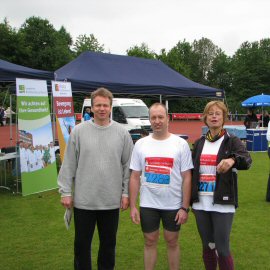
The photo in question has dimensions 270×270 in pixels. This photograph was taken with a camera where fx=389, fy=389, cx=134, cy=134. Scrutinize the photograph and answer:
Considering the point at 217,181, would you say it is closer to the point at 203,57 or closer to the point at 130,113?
the point at 130,113

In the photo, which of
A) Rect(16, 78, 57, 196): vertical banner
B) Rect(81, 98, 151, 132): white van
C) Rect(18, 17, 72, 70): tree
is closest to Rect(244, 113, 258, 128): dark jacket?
Rect(81, 98, 151, 132): white van

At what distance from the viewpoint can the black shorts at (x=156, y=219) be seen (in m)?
2.97

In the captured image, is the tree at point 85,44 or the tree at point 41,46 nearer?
the tree at point 41,46

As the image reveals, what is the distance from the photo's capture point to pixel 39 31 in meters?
45.8

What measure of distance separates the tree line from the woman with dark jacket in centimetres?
3339

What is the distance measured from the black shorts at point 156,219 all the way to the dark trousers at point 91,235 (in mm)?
275

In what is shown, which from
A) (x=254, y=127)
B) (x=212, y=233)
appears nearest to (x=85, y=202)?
(x=212, y=233)

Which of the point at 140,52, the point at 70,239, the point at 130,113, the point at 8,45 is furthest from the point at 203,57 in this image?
the point at 70,239

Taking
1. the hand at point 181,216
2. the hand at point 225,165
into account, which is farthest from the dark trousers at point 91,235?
the hand at point 225,165

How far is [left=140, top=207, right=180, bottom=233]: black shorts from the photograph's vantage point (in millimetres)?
2975

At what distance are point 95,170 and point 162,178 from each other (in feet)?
1.72

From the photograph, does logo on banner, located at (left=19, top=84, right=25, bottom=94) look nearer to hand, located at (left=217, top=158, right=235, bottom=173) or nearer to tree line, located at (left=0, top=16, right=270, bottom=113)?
hand, located at (left=217, top=158, right=235, bottom=173)

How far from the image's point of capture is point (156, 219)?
119 inches

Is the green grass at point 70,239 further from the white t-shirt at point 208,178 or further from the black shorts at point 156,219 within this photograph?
the white t-shirt at point 208,178
